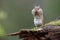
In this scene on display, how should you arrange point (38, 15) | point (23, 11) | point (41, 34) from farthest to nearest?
point (23, 11), point (38, 15), point (41, 34)

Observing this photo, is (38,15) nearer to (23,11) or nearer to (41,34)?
(41,34)

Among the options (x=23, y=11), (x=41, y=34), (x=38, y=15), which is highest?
(x=23, y=11)

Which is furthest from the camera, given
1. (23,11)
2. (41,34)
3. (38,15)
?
(23,11)

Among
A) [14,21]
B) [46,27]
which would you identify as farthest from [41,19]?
[14,21]

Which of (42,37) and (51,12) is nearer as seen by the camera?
(42,37)

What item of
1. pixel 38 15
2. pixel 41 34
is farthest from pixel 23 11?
pixel 41 34

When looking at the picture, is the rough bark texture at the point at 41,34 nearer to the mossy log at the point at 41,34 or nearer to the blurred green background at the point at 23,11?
the mossy log at the point at 41,34

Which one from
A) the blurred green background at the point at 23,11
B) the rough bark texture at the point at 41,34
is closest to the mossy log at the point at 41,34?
the rough bark texture at the point at 41,34

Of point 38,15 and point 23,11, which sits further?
point 23,11

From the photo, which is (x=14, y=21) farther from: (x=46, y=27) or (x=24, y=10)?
(x=46, y=27)

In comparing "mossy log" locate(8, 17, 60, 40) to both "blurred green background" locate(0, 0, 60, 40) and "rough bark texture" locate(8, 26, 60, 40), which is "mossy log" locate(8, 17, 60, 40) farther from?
"blurred green background" locate(0, 0, 60, 40)

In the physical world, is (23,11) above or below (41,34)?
above
